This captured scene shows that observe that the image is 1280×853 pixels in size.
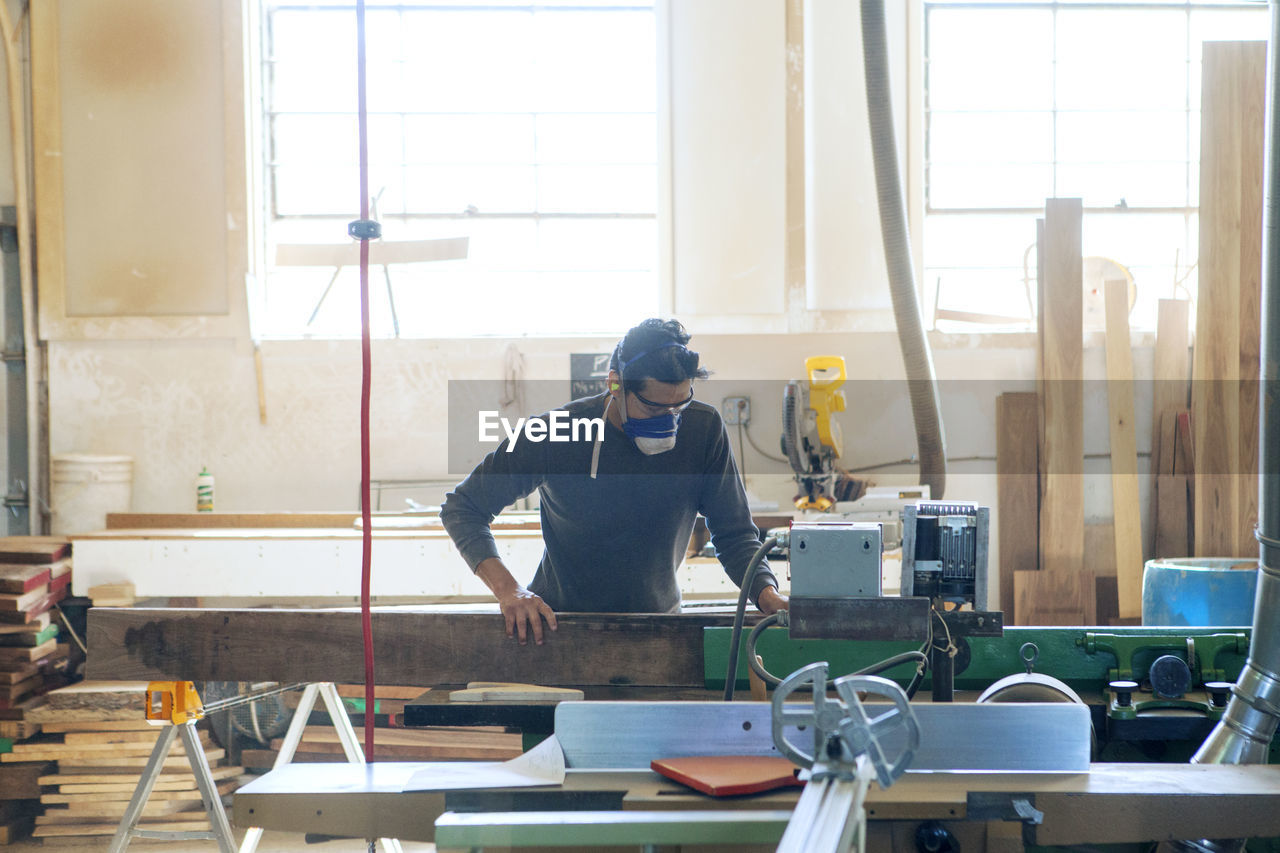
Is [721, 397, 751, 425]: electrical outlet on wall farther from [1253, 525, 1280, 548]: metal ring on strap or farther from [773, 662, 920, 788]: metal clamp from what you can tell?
[773, 662, 920, 788]: metal clamp

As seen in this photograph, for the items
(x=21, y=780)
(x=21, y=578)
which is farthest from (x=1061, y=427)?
(x=21, y=780)

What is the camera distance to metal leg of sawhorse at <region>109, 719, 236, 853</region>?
8.29 feet

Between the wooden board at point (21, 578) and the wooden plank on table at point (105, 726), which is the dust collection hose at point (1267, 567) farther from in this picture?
the wooden board at point (21, 578)

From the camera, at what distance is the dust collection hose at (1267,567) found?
134 cm

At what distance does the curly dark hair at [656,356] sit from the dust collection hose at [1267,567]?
95 centimetres

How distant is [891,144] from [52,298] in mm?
3264

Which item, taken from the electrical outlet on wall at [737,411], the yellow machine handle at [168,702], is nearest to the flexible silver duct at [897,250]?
the electrical outlet on wall at [737,411]

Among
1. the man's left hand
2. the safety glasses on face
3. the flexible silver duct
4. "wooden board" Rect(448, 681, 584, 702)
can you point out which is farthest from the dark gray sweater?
Answer: the flexible silver duct

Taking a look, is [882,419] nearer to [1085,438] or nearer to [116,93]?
[1085,438]

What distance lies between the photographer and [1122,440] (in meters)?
3.98

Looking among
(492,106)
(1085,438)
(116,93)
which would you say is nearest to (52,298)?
(116,93)

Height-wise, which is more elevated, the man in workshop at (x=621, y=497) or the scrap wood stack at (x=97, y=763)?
the man in workshop at (x=621, y=497)

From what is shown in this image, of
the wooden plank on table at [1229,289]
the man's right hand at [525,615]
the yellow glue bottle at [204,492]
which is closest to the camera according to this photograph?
the man's right hand at [525,615]

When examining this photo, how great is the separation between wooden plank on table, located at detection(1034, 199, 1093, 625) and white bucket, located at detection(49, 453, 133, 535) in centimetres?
350
